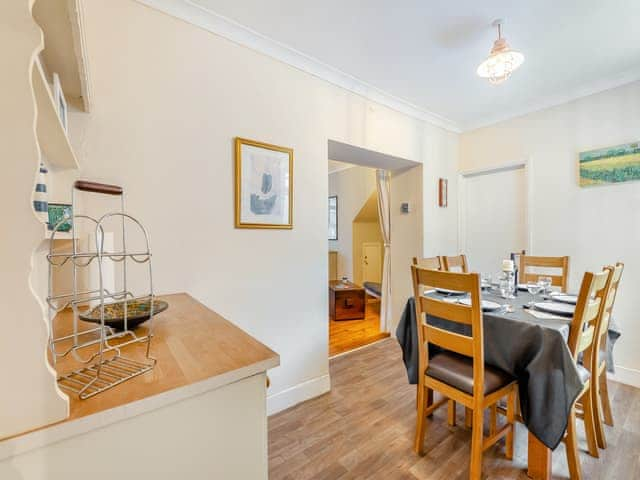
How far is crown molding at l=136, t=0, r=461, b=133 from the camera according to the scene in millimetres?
1643

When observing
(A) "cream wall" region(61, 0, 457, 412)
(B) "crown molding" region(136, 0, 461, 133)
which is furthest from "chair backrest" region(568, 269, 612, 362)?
(B) "crown molding" region(136, 0, 461, 133)

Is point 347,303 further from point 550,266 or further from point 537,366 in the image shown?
point 537,366

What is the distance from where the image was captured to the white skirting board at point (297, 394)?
199 cm

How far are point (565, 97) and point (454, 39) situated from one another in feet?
5.06

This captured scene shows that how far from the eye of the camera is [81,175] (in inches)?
54.2

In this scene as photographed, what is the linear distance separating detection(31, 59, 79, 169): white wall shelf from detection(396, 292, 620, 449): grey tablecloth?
1897mm

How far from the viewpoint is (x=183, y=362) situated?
72cm

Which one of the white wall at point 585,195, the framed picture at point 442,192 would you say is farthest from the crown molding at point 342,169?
the white wall at point 585,195

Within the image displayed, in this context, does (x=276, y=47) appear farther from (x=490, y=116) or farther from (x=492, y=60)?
(x=490, y=116)

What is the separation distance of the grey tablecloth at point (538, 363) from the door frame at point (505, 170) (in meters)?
1.79

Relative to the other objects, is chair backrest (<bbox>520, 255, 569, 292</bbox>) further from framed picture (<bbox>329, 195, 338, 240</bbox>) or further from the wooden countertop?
framed picture (<bbox>329, 195, 338, 240</bbox>)

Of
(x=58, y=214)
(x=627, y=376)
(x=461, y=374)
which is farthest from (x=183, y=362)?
(x=627, y=376)

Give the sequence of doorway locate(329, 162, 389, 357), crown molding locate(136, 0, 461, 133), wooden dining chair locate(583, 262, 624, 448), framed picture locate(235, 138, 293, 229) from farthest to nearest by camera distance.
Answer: doorway locate(329, 162, 389, 357) < framed picture locate(235, 138, 293, 229) < crown molding locate(136, 0, 461, 133) < wooden dining chair locate(583, 262, 624, 448)

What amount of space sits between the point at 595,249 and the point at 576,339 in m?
1.78
